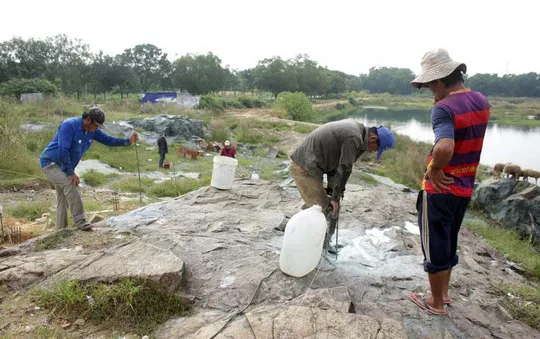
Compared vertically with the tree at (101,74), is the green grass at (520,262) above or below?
below

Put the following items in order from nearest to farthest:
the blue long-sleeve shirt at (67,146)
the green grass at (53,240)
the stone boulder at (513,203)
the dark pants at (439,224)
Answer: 1. the dark pants at (439,224)
2. the green grass at (53,240)
3. the blue long-sleeve shirt at (67,146)
4. the stone boulder at (513,203)

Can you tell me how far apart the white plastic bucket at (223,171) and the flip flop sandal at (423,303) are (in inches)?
140

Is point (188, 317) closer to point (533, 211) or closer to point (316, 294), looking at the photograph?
point (316, 294)

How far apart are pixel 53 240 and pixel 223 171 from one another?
2.67 metres

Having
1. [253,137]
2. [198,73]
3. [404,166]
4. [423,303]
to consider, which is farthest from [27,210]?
[198,73]

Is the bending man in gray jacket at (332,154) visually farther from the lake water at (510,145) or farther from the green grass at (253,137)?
the lake water at (510,145)

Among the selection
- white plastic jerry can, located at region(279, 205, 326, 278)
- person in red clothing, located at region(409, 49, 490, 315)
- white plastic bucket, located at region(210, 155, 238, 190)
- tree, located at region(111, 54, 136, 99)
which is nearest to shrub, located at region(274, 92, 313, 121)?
tree, located at region(111, 54, 136, 99)

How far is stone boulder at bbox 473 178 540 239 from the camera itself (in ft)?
24.4

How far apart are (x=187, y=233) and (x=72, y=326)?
5.29ft

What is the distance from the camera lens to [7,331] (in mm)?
2070

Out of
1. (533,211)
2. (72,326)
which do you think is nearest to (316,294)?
(72,326)

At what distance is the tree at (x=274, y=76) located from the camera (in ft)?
173

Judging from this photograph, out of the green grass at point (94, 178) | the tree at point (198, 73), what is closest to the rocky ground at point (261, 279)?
the green grass at point (94, 178)

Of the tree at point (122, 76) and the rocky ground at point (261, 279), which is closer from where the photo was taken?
the rocky ground at point (261, 279)
